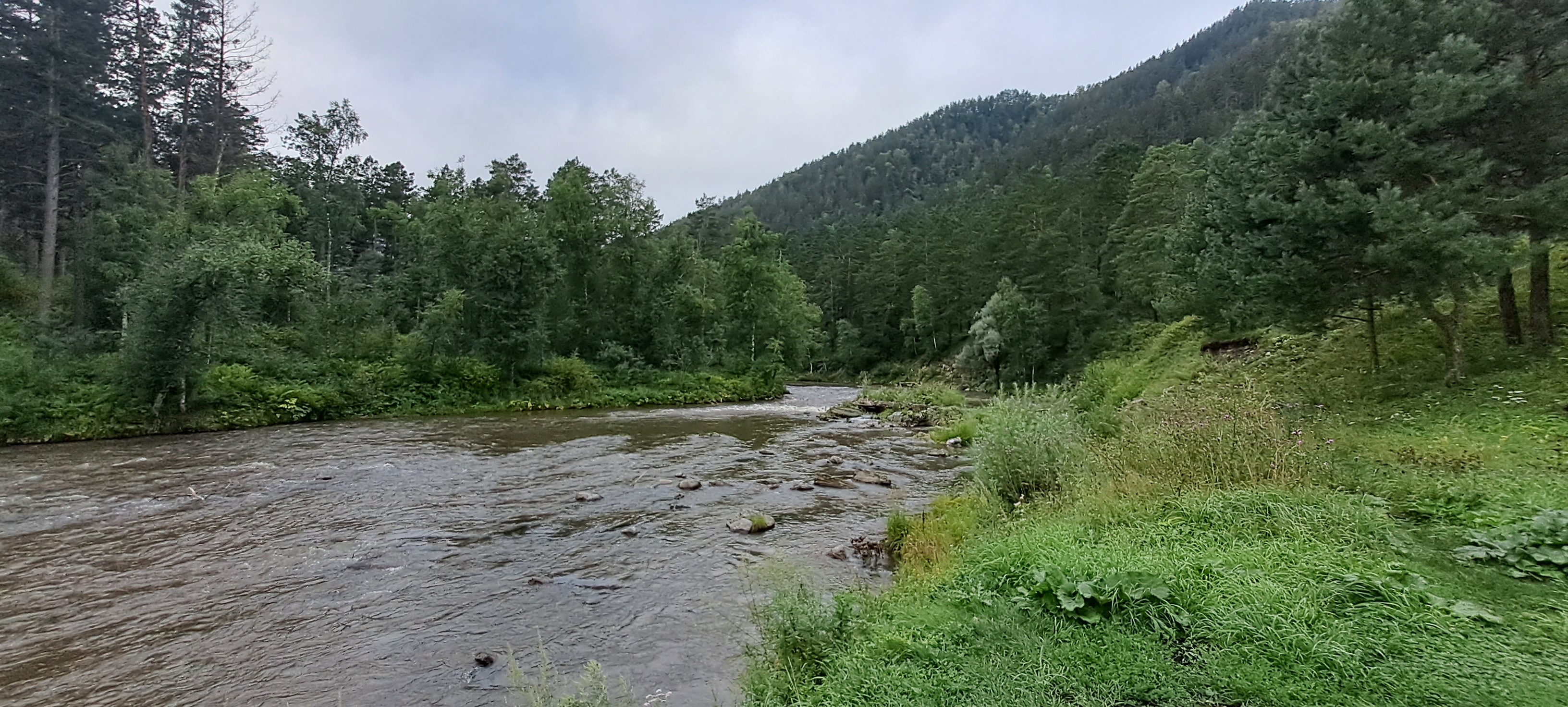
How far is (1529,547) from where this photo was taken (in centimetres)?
455

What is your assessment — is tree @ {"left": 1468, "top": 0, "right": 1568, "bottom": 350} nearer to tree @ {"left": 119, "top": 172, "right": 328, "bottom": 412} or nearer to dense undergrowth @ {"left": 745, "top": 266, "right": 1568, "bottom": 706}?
dense undergrowth @ {"left": 745, "top": 266, "right": 1568, "bottom": 706}

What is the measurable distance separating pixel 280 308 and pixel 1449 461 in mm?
41023

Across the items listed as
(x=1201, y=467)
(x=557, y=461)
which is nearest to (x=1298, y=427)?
(x=1201, y=467)

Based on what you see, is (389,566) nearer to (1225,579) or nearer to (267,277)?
(1225,579)

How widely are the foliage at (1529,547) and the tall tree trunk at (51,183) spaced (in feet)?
140

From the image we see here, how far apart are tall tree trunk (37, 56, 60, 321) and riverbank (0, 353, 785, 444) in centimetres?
1199

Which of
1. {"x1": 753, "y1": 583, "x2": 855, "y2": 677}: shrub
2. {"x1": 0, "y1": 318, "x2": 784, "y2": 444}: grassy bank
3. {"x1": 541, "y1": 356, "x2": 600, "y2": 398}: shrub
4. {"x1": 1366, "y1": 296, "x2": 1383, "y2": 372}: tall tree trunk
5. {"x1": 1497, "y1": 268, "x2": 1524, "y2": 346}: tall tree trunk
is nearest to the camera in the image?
{"x1": 753, "y1": 583, "x2": 855, "y2": 677}: shrub

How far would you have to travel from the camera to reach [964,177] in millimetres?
129375

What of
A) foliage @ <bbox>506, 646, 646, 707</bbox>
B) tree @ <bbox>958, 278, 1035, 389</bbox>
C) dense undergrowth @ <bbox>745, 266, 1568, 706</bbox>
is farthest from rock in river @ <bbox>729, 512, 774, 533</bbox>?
tree @ <bbox>958, 278, 1035, 389</bbox>

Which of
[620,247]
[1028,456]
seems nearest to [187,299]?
[620,247]

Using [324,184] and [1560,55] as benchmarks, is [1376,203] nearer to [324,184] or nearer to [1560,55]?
[1560,55]

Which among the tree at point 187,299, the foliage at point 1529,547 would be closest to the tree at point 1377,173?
the foliage at point 1529,547

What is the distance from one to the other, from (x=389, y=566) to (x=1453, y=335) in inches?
664

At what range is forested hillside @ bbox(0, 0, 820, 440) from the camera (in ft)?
67.7
